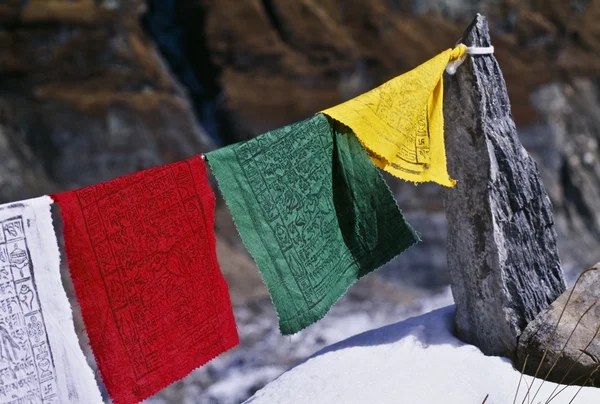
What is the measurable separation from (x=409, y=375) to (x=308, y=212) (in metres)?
0.77

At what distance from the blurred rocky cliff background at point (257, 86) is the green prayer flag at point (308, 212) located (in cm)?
306

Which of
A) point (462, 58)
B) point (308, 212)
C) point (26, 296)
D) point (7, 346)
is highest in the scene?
point (462, 58)

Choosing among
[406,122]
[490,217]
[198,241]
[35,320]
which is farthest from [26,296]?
[490,217]

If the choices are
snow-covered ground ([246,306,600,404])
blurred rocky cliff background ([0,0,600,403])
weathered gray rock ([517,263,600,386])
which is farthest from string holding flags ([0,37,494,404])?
blurred rocky cliff background ([0,0,600,403])

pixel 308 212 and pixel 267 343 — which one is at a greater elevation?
pixel 308 212

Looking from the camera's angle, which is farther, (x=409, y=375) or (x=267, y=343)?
(x=267, y=343)

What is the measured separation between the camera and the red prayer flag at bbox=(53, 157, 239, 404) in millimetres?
2115

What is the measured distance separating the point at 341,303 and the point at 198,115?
8.74 feet

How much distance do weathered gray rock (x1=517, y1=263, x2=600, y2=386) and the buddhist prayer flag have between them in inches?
64.6

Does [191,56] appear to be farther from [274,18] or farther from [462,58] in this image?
[462,58]

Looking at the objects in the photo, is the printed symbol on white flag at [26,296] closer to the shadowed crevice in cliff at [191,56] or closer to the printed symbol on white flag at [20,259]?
the printed symbol on white flag at [20,259]

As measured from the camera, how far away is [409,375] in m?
2.78

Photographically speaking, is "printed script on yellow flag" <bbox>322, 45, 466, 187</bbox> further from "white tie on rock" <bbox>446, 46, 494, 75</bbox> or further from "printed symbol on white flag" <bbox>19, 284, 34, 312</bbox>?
"printed symbol on white flag" <bbox>19, 284, 34, 312</bbox>

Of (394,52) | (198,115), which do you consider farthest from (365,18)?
(198,115)
